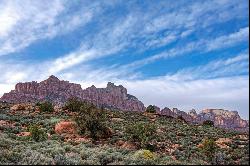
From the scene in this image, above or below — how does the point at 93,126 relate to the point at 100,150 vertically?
above

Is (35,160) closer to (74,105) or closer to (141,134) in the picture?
(141,134)

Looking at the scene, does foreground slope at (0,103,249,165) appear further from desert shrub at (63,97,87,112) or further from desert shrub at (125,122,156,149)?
desert shrub at (63,97,87,112)

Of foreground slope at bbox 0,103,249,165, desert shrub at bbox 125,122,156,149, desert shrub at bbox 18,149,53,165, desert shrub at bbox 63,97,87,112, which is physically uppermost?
desert shrub at bbox 63,97,87,112

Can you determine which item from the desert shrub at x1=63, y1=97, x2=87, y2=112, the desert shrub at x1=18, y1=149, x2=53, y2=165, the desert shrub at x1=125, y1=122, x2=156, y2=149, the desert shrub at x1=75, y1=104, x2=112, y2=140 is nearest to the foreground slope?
the desert shrub at x1=18, y1=149, x2=53, y2=165

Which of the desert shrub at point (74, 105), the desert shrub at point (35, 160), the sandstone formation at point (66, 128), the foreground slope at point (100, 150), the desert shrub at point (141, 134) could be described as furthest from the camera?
the desert shrub at point (74, 105)

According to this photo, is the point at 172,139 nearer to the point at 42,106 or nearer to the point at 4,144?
A: the point at 4,144

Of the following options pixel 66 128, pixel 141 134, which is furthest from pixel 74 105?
pixel 141 134

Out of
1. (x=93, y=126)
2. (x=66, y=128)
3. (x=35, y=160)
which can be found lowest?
(x=35, y=160)

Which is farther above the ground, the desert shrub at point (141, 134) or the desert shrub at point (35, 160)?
the desert shrub at point (141, 134)

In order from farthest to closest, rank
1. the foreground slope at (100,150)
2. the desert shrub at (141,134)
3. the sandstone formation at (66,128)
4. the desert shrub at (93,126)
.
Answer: the sandstone formation at (66,128), the desert shrub at (93,126), the desert shrub at (141,134), the foreground slope at (100,150)

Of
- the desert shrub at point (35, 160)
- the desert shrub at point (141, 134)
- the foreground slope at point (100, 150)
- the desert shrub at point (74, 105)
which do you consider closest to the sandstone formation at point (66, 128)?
the foreground slope at point (100, 150)

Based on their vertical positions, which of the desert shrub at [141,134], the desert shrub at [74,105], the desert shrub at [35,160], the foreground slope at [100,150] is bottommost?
the desert shrub at [35,160]

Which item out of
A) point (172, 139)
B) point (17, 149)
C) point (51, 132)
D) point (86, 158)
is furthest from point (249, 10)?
point (51, 132)

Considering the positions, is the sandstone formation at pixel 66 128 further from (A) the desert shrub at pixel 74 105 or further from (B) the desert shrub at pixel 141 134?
(A) the desert shrub at pixel 74 105
